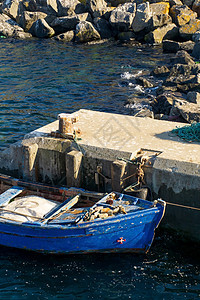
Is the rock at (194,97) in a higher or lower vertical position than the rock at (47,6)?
lower

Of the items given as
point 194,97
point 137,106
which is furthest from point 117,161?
point 137,106

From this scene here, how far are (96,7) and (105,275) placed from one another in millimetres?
34542

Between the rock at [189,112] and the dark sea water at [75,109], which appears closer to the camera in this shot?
the dark sea water at [75,109]

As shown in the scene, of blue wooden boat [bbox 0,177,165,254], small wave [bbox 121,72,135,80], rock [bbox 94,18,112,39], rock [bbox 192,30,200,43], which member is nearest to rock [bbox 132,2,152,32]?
rock [bbox 94,18,112,39]

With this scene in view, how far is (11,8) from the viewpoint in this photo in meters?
43.4

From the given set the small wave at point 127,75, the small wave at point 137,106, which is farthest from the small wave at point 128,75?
the small wave at point 137,106

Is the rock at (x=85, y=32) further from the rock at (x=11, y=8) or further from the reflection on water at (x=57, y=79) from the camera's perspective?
the rock at (x=11, y=8)

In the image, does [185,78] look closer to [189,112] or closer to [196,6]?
[189,112]

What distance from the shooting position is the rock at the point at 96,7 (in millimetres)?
40344

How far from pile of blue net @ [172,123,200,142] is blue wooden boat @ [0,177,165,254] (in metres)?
2.68

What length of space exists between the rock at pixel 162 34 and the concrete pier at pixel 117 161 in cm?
2570

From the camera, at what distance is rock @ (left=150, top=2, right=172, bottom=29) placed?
124ft

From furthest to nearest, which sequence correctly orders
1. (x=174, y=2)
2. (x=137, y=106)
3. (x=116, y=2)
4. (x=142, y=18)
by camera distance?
(x=116, y=2), (x=174, y=2), (x=142, y=18), (x=137, y=106)

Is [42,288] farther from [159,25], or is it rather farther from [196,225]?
[159,25]
